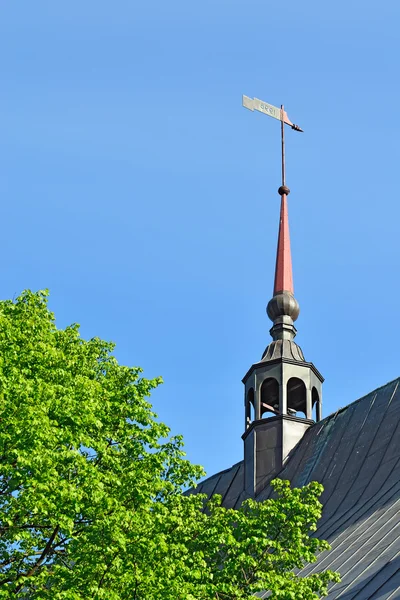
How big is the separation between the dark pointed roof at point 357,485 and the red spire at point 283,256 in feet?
23.2

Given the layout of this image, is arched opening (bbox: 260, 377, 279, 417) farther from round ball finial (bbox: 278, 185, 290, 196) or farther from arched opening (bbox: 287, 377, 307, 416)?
round ball finial (bbox: 278, 185, 290, 196)

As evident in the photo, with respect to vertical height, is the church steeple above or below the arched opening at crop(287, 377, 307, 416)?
above

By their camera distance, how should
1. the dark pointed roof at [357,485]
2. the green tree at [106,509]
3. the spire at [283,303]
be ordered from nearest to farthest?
the green tree at [106,509] → the dark pointed roof at [357,485] → the spire at [283,303]

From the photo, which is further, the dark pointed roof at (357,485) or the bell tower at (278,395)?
the bell tower at (278,395)

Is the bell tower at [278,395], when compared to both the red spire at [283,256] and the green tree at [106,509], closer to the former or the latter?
the red spire at [283,256]

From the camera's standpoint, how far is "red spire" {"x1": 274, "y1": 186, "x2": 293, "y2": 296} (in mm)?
54344

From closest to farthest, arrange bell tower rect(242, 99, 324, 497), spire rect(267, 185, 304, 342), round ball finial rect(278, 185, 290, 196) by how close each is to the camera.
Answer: bell tower rect(242, 99, 324, 497) < spire rect(267, 185, 304, 342) < round ball finial rect(278, 185, 290, 196)

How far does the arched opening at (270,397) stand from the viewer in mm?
50812

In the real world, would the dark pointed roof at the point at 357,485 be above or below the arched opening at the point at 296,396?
below

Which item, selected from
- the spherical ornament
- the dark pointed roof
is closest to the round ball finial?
the spherical ornament

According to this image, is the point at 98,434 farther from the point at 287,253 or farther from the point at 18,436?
the point at 287,253

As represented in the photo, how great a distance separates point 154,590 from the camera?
2606cm

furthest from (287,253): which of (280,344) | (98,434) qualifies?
(98,434)

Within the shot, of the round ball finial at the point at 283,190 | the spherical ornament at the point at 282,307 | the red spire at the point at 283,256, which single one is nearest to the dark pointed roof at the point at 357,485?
the spherical ornament at the point at 282,307
